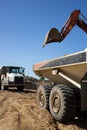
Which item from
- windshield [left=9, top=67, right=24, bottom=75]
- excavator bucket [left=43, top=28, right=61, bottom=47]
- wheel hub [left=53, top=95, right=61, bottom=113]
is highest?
excavator bucket [left=43, top=28, right=61, bottom=47]

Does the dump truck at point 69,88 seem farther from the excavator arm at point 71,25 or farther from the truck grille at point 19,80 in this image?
the truck grille at point 19,80

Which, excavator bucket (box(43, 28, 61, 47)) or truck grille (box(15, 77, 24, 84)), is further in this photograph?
truck grille (box(15, 77, 24, 84))

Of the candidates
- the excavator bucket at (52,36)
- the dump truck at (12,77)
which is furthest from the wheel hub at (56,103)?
the dump truck at (12,77)

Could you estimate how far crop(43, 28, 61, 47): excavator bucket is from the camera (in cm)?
1024

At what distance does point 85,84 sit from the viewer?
7.61 m

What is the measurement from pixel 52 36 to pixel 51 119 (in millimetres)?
3414

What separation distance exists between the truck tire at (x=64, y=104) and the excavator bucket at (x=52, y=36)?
2.47m

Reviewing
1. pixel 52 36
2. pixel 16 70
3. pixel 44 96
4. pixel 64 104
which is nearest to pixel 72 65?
pixel 64 104

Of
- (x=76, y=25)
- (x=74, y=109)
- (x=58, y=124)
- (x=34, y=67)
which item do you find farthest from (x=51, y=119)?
(x=76, y=25)

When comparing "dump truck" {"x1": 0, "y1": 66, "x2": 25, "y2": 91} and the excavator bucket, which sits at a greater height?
the excavator bucket

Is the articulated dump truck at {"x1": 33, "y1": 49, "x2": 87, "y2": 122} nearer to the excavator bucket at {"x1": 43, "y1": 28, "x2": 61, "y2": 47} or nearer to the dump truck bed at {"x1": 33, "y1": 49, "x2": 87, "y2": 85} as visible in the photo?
A: the dump truck bed at {"x1": 33, "y1": 49, "x2": 87, "y2": 85}

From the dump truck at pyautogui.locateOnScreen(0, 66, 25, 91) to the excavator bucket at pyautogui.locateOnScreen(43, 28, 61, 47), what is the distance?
43.5 ft

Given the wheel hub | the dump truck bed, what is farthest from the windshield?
the wheel hub

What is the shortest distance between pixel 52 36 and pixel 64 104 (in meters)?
3.56
